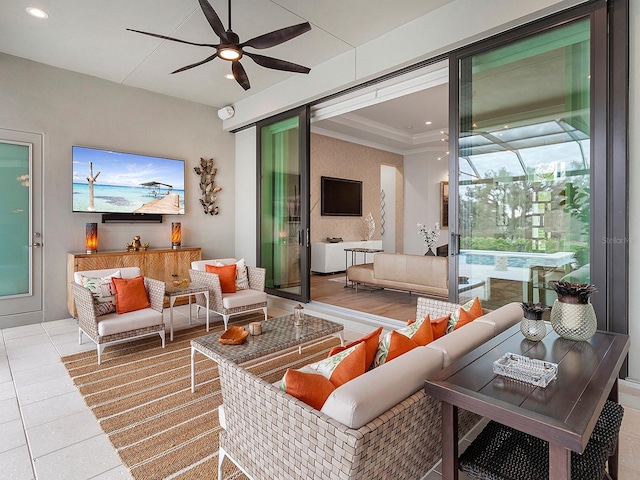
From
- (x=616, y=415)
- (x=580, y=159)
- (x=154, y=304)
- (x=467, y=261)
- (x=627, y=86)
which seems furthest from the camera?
(x=154, y=304)

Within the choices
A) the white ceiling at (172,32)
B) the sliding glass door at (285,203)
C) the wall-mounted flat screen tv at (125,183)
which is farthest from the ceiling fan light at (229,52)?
the wall-mounted flat screen tv at (125,183)

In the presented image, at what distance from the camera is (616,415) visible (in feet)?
5.14

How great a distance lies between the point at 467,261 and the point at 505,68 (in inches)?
67.6

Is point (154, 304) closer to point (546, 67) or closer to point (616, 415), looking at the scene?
point (616, 415)

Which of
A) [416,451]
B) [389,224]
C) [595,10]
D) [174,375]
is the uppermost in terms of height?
[595,10]

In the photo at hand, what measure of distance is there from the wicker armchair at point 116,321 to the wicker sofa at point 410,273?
3.22 metres

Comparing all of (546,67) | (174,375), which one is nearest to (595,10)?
(546,67)

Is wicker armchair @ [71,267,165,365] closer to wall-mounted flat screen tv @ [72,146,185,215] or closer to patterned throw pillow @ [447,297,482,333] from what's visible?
wall-mounted flat screen tv @ [72,146,185,215]

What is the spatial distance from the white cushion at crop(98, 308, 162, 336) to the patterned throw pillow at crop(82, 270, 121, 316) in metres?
0.10

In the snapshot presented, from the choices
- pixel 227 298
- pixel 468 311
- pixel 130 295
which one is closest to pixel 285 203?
pixel 227 298

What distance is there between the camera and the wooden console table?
14.4 feet

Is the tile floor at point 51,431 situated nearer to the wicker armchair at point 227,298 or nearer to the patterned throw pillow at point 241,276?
the wicker armchair at point 227,298

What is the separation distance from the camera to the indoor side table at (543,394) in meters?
1.04

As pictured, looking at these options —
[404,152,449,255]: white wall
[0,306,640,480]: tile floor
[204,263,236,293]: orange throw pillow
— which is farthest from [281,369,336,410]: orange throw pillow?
[404,152,449,255]: white wall
